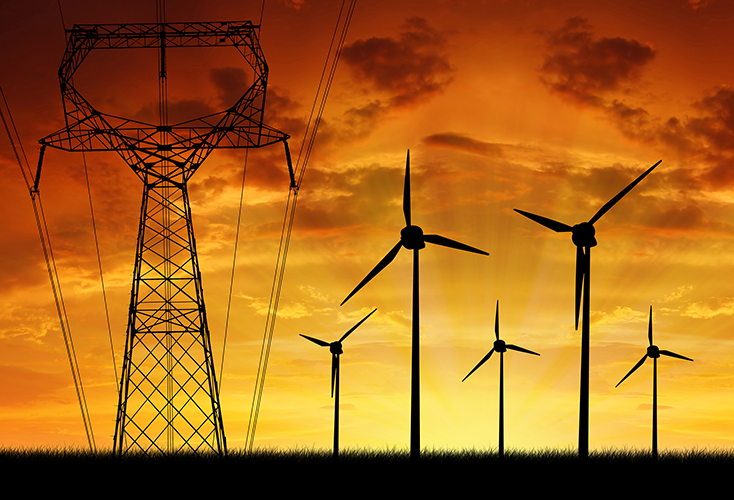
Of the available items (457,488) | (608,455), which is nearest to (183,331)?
(457,488)

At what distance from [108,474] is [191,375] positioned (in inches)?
301

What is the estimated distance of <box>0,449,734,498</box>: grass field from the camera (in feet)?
154

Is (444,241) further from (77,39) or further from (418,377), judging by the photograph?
(77,39)

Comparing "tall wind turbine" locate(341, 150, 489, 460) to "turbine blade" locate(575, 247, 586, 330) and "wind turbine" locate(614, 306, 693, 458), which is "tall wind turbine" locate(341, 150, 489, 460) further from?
"wind turbine" locate(614, 306, 693, 458)

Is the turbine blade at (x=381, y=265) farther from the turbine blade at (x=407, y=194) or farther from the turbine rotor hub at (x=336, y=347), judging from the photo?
the turbine rotor hub at (x=336, y=347)

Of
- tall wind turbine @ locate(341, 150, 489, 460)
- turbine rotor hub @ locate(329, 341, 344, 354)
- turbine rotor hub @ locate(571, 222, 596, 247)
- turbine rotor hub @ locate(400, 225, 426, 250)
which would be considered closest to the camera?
tall wind turbine @ locate(341, 150, 489, 460)

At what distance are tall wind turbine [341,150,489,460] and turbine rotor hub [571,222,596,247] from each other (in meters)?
6.65

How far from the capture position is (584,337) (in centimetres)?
4512

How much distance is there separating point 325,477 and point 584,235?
21.6 meters

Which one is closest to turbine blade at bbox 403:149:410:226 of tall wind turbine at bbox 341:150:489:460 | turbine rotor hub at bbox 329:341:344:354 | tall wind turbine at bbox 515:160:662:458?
tall wind turbine at bbox 341:150:489:460

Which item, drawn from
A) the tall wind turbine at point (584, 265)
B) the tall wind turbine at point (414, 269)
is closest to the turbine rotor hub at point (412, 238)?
the tall wind turbine at point (414, 269)

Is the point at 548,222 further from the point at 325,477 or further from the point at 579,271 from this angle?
the point at 325,477

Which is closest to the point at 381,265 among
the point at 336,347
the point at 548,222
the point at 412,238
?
the point at 412,238

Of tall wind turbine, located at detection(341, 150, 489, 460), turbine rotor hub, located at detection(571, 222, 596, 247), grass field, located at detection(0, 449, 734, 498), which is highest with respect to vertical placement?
turbine rotor hub, located at detection(571, 222, 596, 247)
